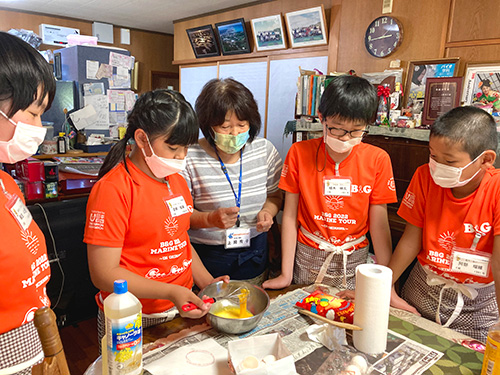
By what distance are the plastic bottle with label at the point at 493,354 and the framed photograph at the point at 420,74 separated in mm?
2624

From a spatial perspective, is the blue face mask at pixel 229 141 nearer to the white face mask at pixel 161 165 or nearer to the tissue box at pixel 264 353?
the white face mask at pixel 161 165

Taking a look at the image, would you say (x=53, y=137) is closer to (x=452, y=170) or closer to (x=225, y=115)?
(x=225, y=115)

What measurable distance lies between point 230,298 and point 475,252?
84 centimetres

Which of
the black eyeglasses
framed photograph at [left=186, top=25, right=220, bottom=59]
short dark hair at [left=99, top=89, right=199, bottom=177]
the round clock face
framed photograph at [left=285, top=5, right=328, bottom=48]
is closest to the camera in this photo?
short dark hair at [left=99, top=89, right=199, bottom=177]

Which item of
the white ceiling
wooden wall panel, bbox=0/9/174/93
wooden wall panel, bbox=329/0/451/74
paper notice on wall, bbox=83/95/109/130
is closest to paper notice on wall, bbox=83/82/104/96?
paper notice on wall, bbox=83/95/109/130

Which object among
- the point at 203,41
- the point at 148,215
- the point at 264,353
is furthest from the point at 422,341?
the point at 203,41

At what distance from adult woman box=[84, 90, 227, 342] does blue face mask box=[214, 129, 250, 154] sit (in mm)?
326

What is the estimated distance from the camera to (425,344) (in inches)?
43.8

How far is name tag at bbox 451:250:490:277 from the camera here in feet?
4.11

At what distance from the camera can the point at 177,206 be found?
128 centimetres

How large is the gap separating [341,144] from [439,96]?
1.90m

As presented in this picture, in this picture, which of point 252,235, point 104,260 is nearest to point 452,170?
point 252,235

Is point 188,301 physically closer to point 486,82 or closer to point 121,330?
point 121,330

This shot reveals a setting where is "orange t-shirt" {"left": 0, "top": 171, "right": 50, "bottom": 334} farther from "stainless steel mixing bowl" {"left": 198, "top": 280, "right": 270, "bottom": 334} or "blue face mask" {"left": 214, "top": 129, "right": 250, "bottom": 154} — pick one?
"blue face mask" {"left": 214, "top": 129, "right": 250, "bottom": 154}
